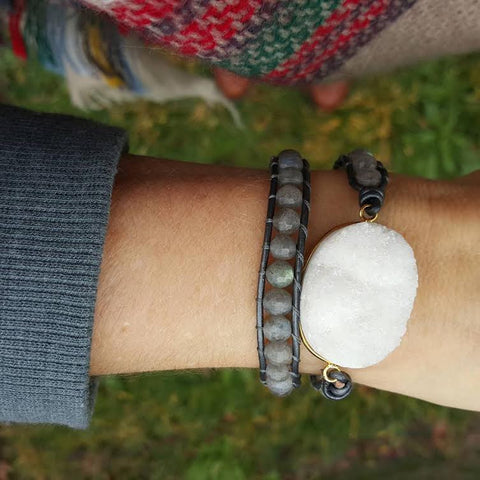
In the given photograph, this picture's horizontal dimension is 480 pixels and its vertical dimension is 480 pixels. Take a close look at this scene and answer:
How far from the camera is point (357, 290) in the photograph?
0.69 meters

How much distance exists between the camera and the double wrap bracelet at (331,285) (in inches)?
27.0

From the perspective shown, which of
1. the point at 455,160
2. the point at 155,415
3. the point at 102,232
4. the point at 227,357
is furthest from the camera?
the point at 155,415

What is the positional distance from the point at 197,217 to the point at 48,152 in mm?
189

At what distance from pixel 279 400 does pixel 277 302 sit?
1.02 metres

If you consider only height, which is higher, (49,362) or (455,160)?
(455,160)

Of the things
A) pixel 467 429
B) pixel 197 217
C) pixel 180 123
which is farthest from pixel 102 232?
pixel 467 429

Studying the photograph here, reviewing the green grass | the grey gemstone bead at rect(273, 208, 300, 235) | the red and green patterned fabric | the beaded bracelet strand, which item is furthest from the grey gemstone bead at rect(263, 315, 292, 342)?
the green grass

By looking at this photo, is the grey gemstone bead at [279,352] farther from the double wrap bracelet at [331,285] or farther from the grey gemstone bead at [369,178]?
the grey gemstone bead at [369,178]

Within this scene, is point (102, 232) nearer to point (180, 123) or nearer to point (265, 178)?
point (265, 178)

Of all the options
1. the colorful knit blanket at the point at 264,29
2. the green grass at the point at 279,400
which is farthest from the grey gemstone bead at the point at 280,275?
the green grass at the point at 279,400

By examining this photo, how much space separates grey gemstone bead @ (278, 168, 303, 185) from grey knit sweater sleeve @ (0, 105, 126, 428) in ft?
0.63

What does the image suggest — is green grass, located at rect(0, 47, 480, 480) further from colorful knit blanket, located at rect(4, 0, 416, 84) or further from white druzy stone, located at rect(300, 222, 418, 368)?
white druzy stone, located at rect(300, 222, 418, 368)

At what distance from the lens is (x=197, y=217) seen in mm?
727

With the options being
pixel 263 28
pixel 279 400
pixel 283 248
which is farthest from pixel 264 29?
pixel 279 400
